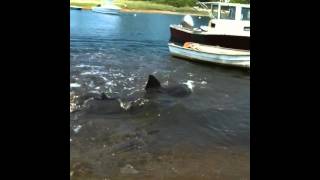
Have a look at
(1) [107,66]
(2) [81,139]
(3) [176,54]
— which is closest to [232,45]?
(3) [176,54]

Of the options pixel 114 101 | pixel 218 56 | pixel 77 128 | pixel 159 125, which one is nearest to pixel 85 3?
pixel 218 56

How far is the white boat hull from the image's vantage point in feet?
76.4

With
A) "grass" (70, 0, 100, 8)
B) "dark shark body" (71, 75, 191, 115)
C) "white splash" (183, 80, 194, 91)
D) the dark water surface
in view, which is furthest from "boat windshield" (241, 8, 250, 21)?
"grass" (70, 0, 100, 8)

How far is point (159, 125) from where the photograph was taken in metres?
12.5

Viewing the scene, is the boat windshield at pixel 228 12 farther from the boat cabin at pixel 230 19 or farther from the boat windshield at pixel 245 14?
the boat windshield at pixel 245 14

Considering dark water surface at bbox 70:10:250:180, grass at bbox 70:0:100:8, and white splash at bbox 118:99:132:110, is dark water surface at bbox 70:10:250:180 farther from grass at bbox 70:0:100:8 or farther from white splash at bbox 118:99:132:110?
grass at bbox 70:0:100:8

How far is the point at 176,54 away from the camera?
2680cm

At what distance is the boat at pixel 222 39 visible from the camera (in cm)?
2385

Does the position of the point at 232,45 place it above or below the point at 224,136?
above
